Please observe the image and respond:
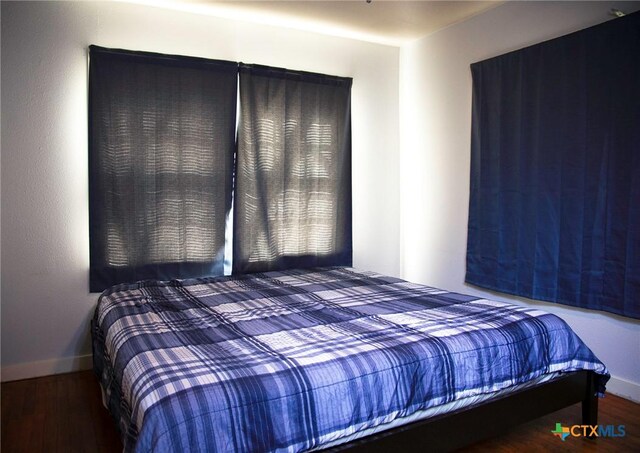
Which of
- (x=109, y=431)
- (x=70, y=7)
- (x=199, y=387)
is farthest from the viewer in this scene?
(x=70, y=7)

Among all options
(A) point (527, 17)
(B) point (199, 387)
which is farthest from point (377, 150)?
(B) point (199, 387)

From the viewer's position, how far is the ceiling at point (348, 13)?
329 cm

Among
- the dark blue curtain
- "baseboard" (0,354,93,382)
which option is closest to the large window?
"baseboard" (0,354,93,382)

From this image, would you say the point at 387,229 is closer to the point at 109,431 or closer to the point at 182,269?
the point at 182,269

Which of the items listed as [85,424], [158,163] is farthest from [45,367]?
[158,163]

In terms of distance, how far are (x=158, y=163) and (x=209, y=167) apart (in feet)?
1.11

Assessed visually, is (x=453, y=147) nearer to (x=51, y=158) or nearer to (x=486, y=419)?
(x=486, y=419)

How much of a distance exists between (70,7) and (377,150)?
242 cm

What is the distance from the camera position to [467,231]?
12.1 feet

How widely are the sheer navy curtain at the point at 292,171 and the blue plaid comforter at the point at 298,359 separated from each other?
93cm

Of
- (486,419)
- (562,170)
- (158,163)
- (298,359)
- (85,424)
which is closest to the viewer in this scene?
(298,359)

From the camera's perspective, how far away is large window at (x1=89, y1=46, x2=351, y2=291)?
3107 mm

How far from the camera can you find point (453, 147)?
380 cm

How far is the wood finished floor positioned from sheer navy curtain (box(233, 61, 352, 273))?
134 cm
